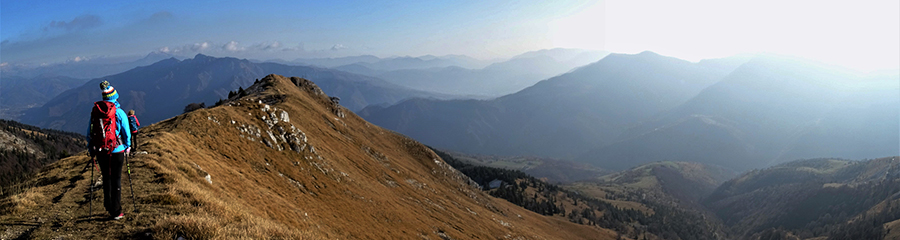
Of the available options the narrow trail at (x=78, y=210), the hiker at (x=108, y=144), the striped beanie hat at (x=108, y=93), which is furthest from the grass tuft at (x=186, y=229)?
the striped beanie hat at (x=108, y=93)

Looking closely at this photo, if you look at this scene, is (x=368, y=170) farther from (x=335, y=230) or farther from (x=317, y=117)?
(x=335, y=230)

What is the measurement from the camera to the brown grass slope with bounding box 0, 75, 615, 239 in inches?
552

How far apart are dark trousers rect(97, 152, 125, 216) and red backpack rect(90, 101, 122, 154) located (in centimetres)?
30

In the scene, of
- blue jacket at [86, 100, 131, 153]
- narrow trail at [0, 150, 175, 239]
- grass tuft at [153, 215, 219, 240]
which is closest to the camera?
grass tuft at [153, 215, 219, 240]

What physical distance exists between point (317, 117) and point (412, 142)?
39655mm

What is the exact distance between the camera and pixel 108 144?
1411 cm

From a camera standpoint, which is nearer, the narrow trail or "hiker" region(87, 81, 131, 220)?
the narrow trail

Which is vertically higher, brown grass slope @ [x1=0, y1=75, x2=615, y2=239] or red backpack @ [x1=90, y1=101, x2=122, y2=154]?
red backpack @ [x1=90, y1=101, x2=122, y2=154]

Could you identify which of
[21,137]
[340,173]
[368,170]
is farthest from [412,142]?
[21,137]

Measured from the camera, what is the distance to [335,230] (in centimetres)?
3169

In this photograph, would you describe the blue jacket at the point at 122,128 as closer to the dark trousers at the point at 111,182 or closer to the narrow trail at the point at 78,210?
the dark trousers at the point at 111,182

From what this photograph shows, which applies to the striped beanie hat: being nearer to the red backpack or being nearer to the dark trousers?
the red backpack

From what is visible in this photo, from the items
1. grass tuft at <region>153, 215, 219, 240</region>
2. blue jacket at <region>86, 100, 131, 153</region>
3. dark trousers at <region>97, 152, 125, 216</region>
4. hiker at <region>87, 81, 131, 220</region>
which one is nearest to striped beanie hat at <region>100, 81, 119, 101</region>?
hiker at <region>87, 81, 131, 220</region>

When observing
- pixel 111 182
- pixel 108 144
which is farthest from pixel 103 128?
pixel 111 182
